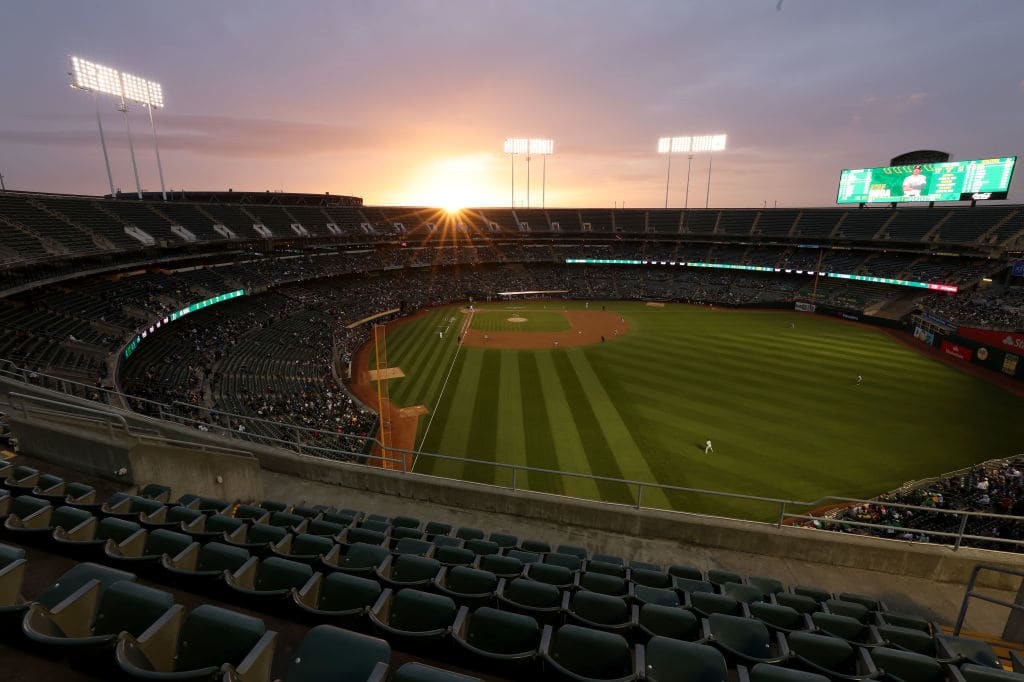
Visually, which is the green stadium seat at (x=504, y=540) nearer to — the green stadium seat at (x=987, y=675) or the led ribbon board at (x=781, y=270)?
the green stadium seat at (x=987, y=675)

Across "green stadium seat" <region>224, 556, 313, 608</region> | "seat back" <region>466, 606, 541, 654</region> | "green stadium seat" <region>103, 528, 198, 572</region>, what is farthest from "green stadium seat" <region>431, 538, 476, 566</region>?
"green stadium seat" <region>103, 528, 198, 572</region>

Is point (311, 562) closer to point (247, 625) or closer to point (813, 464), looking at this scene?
point (247, 625)

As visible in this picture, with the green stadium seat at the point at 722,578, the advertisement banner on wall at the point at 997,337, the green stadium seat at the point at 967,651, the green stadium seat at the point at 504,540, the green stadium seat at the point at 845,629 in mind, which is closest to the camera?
the green stadium seat at the point at 967,651

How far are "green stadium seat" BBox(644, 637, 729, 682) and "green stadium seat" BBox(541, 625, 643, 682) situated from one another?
0.17 meters

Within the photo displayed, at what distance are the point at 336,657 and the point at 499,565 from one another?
385 centimetres

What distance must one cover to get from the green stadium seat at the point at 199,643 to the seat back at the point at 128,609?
30 cm

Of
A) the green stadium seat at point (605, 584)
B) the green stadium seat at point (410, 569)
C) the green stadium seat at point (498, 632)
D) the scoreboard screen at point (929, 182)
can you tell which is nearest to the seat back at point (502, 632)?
the green stadium seat at point (498, 632)

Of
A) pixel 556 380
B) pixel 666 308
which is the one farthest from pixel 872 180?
pixel 556 380

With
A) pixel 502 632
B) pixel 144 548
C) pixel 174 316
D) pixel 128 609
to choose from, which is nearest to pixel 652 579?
pixel 502 632

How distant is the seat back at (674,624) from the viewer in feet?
17.4

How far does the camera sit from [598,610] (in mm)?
5539

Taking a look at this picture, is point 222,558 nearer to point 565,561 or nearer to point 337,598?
point 337,598

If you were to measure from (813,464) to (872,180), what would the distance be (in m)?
59.4

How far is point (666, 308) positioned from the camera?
62.6 meters
